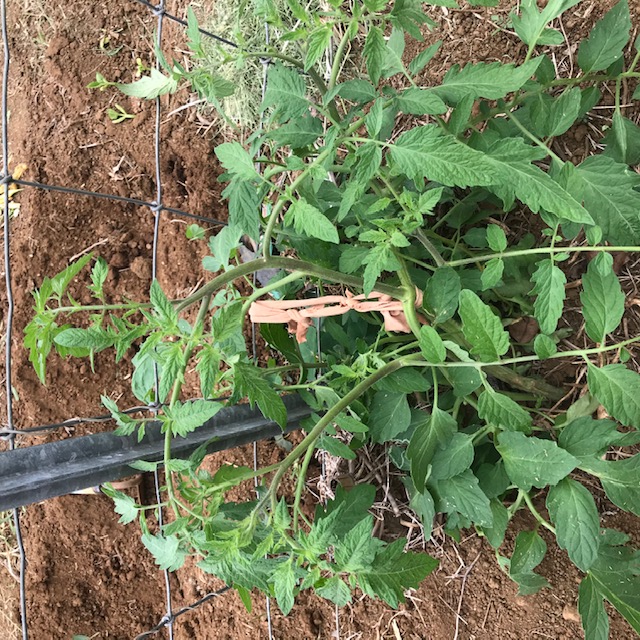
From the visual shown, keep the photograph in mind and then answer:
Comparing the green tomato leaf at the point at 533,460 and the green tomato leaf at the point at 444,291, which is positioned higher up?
the green tomato leaf at the point at 444,291

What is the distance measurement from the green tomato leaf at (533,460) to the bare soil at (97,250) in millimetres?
763

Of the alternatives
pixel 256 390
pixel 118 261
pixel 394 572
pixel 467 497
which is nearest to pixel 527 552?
pixel 467 497

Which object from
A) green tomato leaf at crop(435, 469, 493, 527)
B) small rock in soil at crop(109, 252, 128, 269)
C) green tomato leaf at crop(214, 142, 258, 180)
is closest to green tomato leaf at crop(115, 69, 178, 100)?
green tomato leaf at crop(214, 142, 258, 180)

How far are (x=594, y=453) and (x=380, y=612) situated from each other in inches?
33.1

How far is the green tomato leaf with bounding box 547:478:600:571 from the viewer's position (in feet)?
3.05

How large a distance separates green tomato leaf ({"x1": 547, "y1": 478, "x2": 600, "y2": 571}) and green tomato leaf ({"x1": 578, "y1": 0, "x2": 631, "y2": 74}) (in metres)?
0.70

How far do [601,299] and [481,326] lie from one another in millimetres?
205

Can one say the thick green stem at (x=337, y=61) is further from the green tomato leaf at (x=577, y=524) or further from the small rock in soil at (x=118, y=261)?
the small rock in soil at (x=118, y=261)

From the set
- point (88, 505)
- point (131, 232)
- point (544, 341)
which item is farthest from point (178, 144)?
point (544, 341)

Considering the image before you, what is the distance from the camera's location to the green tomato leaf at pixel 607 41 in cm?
101

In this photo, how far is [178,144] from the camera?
1746 mm

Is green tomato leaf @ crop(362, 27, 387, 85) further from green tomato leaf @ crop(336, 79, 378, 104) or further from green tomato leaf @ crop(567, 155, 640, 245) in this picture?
green tomato leaf @ crop(567, 155, 640, 245)

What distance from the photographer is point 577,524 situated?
94 centimetres

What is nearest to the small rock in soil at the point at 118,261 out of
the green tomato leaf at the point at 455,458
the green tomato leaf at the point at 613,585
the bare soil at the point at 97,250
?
the bare soil at the point at 97,250
